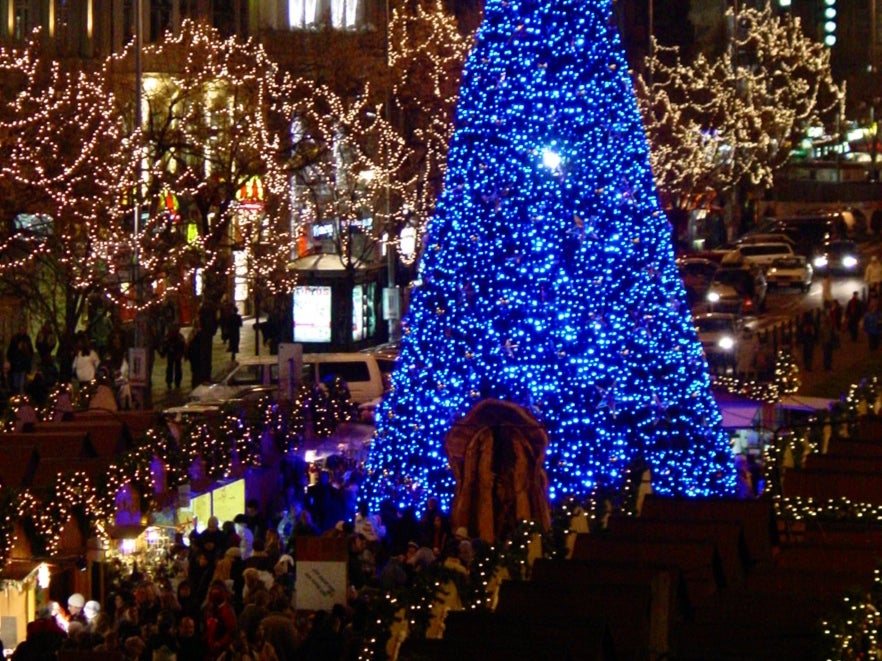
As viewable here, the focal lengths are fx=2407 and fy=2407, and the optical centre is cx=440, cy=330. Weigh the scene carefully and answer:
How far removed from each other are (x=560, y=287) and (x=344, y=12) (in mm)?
33540

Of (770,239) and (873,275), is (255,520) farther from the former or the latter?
(770,239)

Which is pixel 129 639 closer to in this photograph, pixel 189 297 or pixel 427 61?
pixel 189 297

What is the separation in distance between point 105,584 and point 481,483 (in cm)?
458

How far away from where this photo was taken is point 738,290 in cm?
5350

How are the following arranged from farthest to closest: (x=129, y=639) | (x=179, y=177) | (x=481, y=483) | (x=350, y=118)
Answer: (x=350, y=118)
(x=179, y=177)
(x=481, y=483)
(x=129, y=639)

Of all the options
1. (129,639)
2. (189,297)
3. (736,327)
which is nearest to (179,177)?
(189,297)

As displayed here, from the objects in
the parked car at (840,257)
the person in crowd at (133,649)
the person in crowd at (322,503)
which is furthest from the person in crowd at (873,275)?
the person in crowd at (133,649)

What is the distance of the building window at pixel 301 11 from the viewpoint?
58344mm

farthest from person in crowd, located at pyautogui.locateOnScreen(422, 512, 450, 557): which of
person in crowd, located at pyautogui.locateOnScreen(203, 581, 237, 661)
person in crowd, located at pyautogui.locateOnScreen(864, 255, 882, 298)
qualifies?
person in crowd, located at pyautogui.locateOnScreen(864, 255, 882, 298)

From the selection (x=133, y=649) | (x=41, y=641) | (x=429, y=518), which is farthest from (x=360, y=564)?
(x=133, y=649)

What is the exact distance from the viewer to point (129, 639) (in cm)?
1831

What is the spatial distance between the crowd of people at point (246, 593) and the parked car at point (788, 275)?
106 ft

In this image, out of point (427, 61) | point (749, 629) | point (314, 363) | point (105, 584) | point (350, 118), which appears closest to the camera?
point (749, 629)

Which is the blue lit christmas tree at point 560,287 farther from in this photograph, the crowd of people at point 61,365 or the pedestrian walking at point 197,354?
the pedestrian walking at point 197,354
